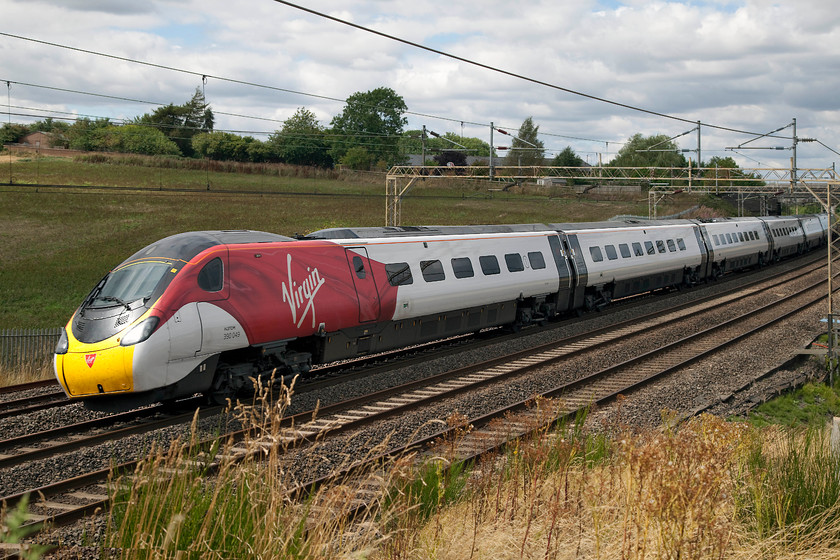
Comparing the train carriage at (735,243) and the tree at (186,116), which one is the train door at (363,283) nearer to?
the train carriage at (735,243)

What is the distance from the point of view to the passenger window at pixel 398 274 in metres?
15.8

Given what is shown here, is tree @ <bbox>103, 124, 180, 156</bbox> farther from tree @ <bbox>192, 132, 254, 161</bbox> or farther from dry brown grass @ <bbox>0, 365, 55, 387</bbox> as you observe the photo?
dry brown grass @ <bbox>0, 365, 55, 387</bbox>

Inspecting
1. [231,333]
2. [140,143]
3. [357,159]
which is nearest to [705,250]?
[231,333]

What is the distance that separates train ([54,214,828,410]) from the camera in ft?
36.4

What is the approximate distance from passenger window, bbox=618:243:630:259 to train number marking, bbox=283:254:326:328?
567 inches

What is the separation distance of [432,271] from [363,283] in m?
A: 2.60

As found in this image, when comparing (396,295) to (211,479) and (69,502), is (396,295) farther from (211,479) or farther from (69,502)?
(69,502)

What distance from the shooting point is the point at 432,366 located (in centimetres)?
1623

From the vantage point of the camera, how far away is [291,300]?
43.0ft

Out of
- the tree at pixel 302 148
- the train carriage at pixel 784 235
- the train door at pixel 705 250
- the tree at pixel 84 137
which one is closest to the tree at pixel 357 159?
the tree at pixel 302 148

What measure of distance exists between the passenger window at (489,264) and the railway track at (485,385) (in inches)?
92.7

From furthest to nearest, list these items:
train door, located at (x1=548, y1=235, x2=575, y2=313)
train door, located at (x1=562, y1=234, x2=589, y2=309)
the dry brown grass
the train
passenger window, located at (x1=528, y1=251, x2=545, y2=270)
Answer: train door, located at (x1=562, y1=234, x2=589, y2=309)
train door, located at (x1=548, y1=235, x2=575, y2=313)
passenger window, located at (x1=528, y1=251, x2=545, y2=270)
the dry brown grass
the train

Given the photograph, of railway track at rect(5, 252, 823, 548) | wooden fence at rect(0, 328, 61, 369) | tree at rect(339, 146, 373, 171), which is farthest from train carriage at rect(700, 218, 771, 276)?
tree at rect(339, 146, 373, 171)

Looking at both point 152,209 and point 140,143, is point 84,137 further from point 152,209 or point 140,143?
point 152,209
